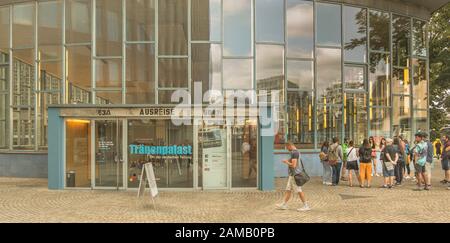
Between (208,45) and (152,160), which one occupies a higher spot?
(208,45)

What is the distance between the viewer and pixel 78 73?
18.0 m

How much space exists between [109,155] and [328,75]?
10.2 meters

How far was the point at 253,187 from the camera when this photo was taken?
13914 millimetres

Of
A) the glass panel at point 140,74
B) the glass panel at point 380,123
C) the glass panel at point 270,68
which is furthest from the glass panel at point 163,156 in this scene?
the glass panel at point 380,123

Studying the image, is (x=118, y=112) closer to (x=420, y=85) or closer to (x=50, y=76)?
(x=50, y=76)

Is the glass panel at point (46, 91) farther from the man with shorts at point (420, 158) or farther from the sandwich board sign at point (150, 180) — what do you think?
the man with shorts at point (420, 158)

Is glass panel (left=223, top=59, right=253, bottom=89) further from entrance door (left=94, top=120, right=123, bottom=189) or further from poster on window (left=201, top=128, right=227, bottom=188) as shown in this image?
entrance door (left=94, top=120, right=123, bottom=189)

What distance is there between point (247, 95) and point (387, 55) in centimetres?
757

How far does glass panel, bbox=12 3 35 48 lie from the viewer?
61.8ft

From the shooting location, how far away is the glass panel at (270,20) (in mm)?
18281

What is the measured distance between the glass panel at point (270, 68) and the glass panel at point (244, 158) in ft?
14.9

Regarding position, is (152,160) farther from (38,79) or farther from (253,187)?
(38,79)

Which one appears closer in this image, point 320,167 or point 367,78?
point 320,167
